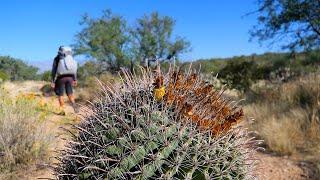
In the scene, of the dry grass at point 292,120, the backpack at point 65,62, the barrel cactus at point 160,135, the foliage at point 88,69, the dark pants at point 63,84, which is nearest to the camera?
the barrel cactus at point 160,135

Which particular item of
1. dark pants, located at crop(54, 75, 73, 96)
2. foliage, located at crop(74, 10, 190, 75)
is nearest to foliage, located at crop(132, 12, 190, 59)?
foliage, located at crop(74, 10, 190, 75)

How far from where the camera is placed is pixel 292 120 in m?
8.55

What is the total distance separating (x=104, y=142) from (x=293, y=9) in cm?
1537

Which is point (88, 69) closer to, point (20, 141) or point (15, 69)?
point (15, 69)

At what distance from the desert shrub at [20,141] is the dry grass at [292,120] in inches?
115

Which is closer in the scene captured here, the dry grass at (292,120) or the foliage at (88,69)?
the dry grass at (292,120)

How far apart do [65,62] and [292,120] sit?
512 cm

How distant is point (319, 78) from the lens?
458 inches

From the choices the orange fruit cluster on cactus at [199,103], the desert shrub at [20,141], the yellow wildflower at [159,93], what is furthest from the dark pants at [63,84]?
the yellow wildflower at [159,93]

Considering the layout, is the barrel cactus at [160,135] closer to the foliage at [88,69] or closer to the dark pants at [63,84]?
the dark pants at [63,84]

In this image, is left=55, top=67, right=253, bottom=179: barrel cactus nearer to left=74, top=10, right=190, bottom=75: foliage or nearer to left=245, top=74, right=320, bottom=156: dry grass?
left=245, top=74, right=320, bottom=156: dry grass

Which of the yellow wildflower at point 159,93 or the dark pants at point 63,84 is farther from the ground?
the yellow wildflower at point 159,93

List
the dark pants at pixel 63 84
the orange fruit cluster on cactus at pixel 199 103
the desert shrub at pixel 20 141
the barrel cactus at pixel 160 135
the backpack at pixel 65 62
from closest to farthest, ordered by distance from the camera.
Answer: the barrel cactus at pixel 160 135, the orange fruit cluster on cactus at pixel 199 103, the desert shrub at pixel 20 141, the backpack at pixel 65 62, the dark pants at pixel 63 84

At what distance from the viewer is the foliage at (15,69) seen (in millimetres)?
34250
